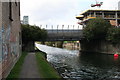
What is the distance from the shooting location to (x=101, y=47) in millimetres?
76125

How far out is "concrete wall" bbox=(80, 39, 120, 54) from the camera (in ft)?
217

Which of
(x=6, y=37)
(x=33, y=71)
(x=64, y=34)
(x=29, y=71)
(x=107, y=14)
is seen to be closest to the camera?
(x=6, y=37)

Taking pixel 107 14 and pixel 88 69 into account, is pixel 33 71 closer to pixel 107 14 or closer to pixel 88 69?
pixel 88 69

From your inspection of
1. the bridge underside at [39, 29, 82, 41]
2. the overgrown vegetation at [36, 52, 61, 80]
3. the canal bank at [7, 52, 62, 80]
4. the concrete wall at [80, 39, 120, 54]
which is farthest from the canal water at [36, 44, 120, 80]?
the bridge underside at [39, 29, 82, 41]

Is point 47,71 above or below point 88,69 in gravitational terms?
above

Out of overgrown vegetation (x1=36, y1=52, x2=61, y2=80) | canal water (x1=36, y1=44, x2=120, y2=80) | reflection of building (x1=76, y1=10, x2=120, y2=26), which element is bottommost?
canal water (x1=36, y1=44, x2=120, y2=80)

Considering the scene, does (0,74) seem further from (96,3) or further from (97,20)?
(96,3)

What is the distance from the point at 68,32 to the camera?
80000 millimetres

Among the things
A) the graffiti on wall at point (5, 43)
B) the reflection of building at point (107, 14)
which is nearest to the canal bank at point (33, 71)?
the graffiti on wall at point (5, 43)

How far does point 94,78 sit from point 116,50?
4409 centimetres

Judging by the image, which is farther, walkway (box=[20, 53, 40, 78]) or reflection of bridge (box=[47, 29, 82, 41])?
reflection of bridge (box=[47, 29, 82, 41])

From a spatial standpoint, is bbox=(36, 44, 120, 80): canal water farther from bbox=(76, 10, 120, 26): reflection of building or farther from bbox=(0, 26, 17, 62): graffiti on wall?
bbox=(76, 10, 120, 26): reflection of building

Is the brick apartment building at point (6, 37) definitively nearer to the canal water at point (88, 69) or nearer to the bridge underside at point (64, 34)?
the canal water at point (88, 69)

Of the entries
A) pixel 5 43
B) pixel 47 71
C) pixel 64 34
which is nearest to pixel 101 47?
pixel 64 34
